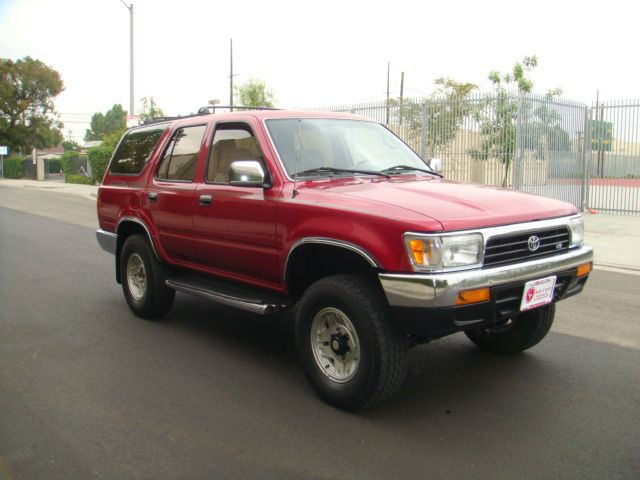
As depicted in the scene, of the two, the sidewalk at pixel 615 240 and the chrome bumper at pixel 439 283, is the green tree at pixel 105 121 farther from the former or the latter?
the chrome bumper at pixel 439 283

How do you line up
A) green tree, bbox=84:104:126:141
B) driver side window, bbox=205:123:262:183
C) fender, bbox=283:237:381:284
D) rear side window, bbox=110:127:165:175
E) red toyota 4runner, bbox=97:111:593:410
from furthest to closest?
1. green tree, bbox=84:104:126:141
2. rear side window, bbox=110:127:165:175
3. driver side window, bbox=205:123:262:183
4. fender, bbox=283:237:381:284
5. red toyota 4runner, bbox=97:111:593:410

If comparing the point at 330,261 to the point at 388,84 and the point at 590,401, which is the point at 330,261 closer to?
the point at 590,401

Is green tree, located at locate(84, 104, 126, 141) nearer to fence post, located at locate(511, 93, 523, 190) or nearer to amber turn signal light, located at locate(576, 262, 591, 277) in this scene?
fence post, located at locate(511, 93, 523, 190)

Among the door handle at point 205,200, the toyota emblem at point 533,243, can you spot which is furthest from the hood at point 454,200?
the door handle at point 205,200

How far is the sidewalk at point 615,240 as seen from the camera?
9.48 metres

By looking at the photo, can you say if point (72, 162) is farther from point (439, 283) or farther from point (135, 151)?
point (439, 283)

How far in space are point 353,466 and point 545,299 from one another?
1.62 m

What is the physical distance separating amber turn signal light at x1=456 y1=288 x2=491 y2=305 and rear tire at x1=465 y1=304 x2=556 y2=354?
0.97 meters

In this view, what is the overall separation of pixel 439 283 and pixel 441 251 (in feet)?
0.60

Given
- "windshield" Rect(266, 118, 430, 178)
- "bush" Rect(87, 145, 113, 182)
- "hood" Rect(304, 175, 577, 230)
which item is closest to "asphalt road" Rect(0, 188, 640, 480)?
"hood" Rect(304, 175, 577, 230)

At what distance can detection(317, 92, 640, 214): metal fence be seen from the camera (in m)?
15.5

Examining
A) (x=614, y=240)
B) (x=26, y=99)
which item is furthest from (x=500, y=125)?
(x=26, y=99)

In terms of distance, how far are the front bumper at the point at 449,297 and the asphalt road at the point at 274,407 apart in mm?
641

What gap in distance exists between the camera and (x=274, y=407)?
403 cm
